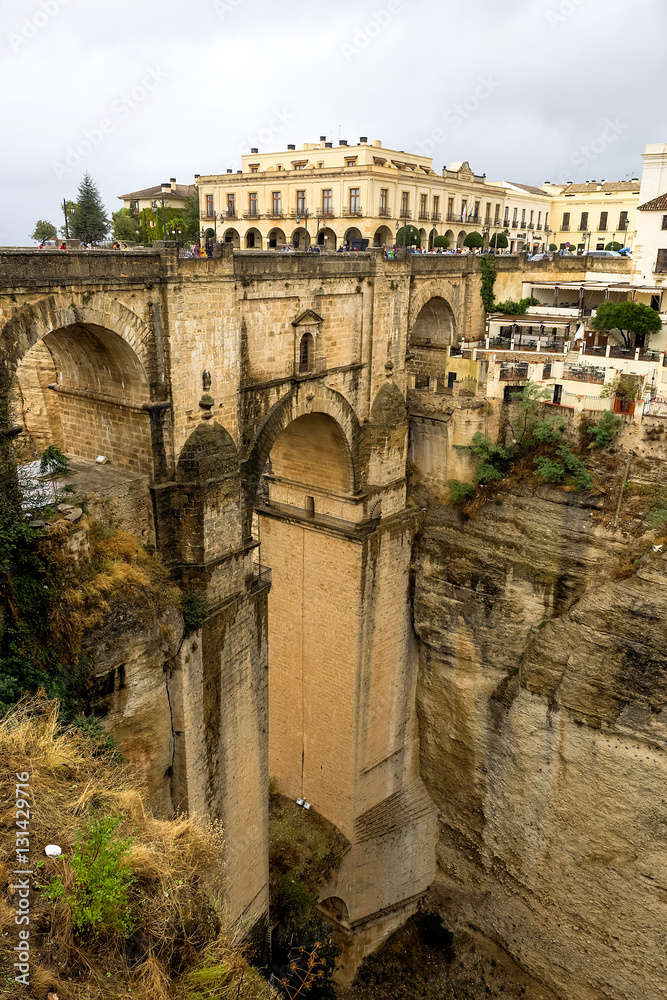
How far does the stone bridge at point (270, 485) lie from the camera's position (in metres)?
11.6

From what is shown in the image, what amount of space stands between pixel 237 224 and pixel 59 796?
105 ft

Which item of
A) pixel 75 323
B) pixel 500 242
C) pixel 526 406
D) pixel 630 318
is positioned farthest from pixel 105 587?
pixel 500 242

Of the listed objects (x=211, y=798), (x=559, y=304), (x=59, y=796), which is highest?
(x=559, y=304)

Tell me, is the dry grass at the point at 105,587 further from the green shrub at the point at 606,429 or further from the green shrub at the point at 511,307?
the green shrub at the point at 511,307

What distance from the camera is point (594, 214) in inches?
1576

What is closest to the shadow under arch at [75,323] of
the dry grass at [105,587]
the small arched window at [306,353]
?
the dry grass at [105,587]

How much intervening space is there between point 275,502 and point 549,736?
858 cm

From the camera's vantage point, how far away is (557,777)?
56.7ft

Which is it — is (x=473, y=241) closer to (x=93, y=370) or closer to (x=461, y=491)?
(x=461, y=491)

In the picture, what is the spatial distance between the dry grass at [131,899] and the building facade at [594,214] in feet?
117

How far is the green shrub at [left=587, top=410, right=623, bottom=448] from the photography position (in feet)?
56.4

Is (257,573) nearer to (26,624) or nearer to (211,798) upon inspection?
(211,798)

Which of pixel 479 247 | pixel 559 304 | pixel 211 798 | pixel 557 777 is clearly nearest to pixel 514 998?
pixel 557 777

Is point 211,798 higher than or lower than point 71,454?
lower
